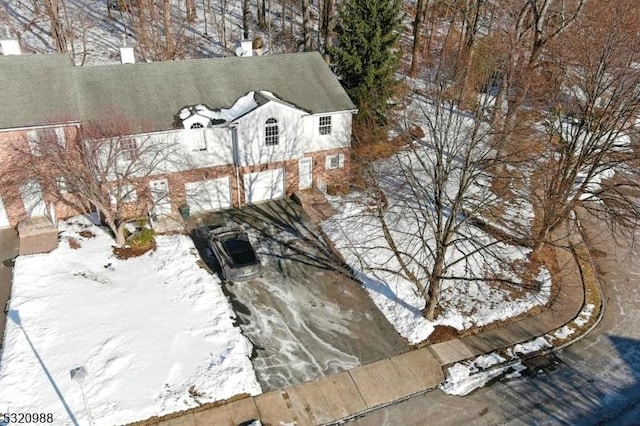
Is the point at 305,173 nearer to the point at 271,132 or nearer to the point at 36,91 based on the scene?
the point at 271,132

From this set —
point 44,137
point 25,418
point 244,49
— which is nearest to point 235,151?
point 244,49

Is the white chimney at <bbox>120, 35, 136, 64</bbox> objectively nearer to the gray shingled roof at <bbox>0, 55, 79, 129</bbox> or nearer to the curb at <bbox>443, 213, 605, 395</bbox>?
the gray shingled roof at <bbox>0, 55, 79, 129</bbox>

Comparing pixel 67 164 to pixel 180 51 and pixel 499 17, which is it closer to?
pixel 180 51

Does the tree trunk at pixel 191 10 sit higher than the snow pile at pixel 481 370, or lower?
higher

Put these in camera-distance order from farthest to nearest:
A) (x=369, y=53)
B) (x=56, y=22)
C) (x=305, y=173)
Answer: (x=56, y=22), (x=369, y=53), (x=305, y=173)

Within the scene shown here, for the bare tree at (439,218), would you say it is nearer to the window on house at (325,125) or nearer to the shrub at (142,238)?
the window on house at (325,125)

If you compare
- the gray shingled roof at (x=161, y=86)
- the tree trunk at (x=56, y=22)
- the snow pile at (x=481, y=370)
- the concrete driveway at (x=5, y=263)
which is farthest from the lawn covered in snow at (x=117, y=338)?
the tree trunk at (x=56, y=22)
